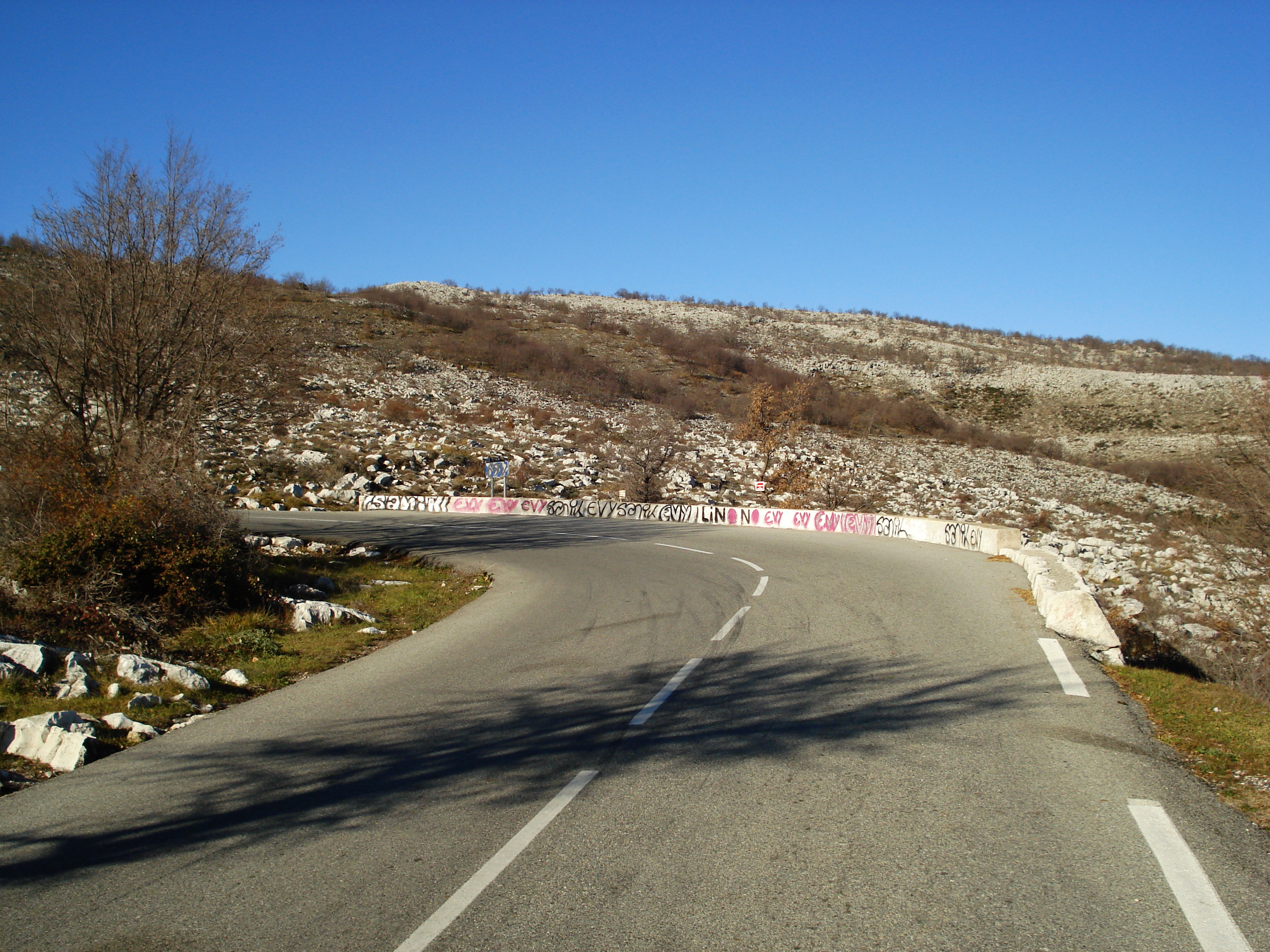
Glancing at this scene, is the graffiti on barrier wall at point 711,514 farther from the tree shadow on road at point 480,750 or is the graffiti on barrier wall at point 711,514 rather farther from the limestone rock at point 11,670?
the limestone rock at point 11,670

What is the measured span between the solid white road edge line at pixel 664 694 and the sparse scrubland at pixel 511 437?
3.82 metres

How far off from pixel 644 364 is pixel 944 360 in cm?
3847

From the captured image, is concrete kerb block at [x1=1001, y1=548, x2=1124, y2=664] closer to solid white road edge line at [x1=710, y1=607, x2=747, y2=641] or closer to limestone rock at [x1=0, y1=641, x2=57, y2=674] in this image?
solid white road edge line at [x1=710, y1=607, x2=747, y2=641]

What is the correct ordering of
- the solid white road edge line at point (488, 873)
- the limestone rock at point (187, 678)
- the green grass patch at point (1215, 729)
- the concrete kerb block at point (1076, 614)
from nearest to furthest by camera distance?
the solid white road edge line at point (488, 873) → the green grass patch at point (1215, 729) → the limestone rock at point (187, 678) → the concrete kerb block at point (1076, 614)

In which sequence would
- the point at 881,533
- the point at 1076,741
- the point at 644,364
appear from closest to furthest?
the point at 1076,741 < the point at 881,533 < the point at 644,364

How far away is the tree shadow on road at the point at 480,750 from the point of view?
4551 millimetres

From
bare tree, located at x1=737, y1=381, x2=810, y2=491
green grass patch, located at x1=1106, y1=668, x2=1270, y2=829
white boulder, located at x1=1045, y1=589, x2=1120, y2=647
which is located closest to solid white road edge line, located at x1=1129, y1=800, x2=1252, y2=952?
green grass patch, located at x1=1106, y1=668, x2=1270, y2=829

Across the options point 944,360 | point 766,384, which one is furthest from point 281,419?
point 944,360

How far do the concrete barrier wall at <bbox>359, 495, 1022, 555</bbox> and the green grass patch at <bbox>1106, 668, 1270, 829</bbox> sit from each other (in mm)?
12425

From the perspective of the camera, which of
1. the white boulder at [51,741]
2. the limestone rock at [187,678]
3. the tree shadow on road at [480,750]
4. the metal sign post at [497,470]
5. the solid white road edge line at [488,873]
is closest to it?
the solid white road edge line at [488,873]

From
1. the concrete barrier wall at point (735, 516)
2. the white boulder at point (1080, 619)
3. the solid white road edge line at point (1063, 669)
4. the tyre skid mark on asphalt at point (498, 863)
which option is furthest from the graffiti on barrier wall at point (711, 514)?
the tyre skid mark on asphalt at point (498, 863)

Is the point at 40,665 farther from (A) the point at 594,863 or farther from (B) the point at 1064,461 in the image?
(B) the point at 1064,461

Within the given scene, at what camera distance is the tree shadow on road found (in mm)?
4551

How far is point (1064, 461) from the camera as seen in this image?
57094 mm
